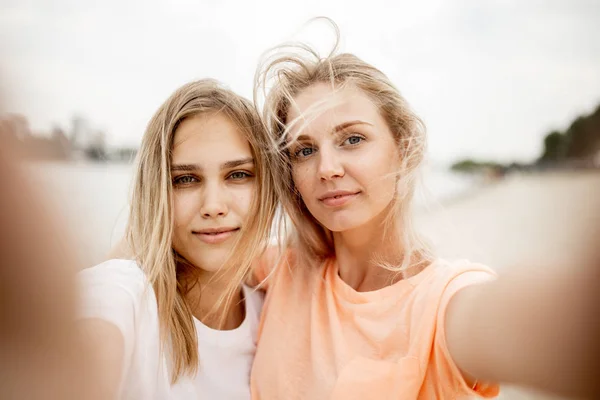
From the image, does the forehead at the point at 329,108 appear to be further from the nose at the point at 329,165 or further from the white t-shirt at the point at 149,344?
the white t-shirt at the point at 149,344

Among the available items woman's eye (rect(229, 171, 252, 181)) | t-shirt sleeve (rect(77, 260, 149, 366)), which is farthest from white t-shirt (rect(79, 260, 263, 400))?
woman's eye (rect(229, 171, 252, 181))

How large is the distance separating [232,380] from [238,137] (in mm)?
389

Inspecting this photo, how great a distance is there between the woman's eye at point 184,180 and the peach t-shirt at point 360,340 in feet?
0.84

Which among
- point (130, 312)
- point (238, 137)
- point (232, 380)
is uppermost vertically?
point (238, 137)

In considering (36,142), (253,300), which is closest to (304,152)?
(253,300)

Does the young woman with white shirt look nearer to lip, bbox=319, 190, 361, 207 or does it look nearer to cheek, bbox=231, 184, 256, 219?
cheek, bbox=231, 184, 256, 219

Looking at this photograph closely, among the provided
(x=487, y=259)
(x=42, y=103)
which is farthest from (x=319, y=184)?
(x=42, y=103)

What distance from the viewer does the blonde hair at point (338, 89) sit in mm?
887

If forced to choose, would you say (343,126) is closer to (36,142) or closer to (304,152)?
(304,152)

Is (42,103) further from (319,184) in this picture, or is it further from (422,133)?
(422,133)

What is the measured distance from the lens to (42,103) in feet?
2.88

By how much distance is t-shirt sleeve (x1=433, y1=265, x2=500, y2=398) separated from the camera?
2.20 ft

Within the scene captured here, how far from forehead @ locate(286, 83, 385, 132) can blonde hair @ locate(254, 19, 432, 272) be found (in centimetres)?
1

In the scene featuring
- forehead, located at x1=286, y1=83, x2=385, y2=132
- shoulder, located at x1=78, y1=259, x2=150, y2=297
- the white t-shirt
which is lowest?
the white t-shirt
